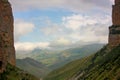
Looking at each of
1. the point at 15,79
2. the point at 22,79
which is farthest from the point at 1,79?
the point at 22,79

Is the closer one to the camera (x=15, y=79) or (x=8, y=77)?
(x=8, y=77)

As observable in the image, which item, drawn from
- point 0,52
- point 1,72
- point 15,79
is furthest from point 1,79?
point 15,79

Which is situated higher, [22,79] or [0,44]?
[0,44]

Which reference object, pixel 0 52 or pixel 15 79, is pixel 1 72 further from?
pixel 15 79

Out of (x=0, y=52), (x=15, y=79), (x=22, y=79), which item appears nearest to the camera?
(x=0, y=52)

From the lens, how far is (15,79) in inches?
7264

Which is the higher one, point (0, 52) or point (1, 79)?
point (0, 52)

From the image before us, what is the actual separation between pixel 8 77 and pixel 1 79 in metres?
15.9

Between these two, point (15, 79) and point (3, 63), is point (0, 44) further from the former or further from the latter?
point (15, 79)

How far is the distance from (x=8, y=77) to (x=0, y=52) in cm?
2518

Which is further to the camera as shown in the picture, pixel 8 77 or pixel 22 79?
pixel 22 79

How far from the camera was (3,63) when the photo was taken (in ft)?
509

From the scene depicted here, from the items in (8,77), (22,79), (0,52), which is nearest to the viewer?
(0,52)

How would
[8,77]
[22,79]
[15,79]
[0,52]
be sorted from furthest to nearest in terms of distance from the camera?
[22,79]
[15,79]
[8,77]
[0,52]
